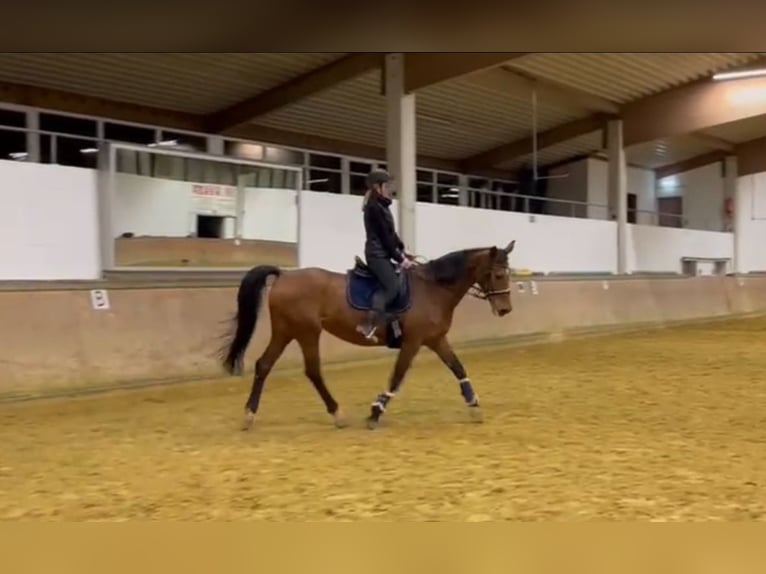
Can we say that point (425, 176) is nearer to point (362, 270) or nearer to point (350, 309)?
point (362, 270)

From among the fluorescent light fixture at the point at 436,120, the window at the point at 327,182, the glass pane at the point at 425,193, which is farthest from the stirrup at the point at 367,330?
the glass pane at the point at 425,193

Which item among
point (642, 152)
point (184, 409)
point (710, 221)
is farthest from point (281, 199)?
point (710, 221)

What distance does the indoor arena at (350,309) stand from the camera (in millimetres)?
4664

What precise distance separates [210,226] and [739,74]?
39.3 feet

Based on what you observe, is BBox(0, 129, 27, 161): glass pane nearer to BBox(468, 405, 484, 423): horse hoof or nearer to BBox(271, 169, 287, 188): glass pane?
BBox(271, 169, 287, 188): glass pane

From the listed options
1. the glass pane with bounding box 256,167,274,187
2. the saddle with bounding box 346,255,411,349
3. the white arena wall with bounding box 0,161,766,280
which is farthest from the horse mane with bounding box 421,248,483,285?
the glass pane with bounding box 256,167,274,187

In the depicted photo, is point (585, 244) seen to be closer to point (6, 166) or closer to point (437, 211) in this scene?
point (437, 211)

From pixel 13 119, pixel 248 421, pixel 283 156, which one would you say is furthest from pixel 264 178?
pixel 248 421

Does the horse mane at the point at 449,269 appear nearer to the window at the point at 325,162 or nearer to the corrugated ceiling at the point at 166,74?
the corrugated ceiling at the point at 166,74

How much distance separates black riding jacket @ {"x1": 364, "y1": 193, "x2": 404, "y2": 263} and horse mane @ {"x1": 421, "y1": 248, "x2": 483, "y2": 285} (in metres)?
0.38

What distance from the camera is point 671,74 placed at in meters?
18.0

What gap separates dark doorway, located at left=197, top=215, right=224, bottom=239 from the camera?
11692mm

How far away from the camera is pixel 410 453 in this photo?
17.6 ft

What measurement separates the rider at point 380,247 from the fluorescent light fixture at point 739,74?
13721 millimetres
